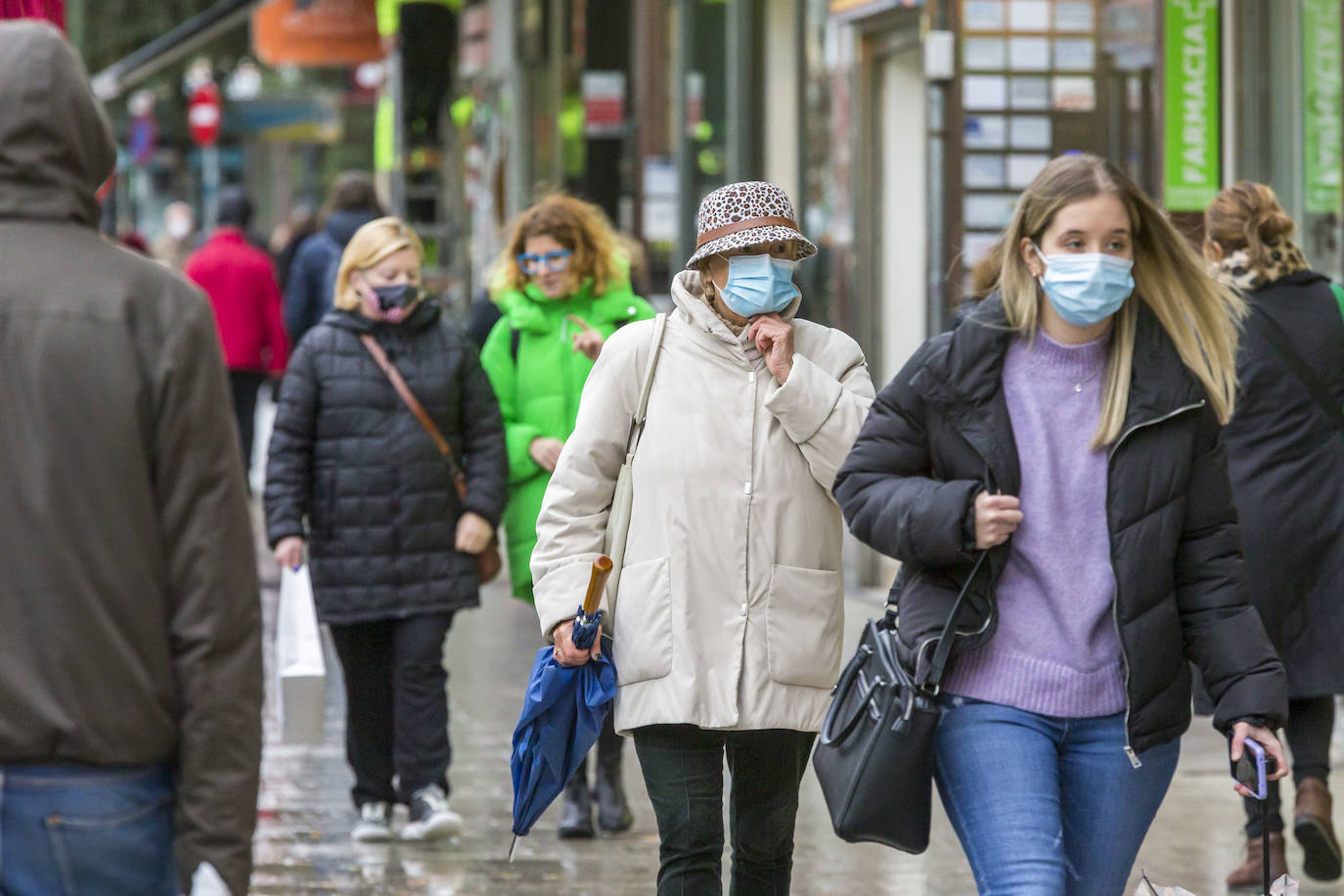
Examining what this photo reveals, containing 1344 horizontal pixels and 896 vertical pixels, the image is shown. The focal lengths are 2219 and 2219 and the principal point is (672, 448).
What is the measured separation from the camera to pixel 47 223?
10.2 feet

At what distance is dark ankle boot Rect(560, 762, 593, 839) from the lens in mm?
7023

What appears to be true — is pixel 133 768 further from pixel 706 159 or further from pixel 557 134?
pixel 557 134

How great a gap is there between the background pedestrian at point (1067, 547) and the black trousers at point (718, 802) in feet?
2.25

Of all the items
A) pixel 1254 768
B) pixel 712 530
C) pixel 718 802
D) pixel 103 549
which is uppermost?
pixel 103 549

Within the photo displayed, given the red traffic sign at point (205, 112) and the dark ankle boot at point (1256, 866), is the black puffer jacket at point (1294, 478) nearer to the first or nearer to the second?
the dark ankle boot at point (1256, 866)

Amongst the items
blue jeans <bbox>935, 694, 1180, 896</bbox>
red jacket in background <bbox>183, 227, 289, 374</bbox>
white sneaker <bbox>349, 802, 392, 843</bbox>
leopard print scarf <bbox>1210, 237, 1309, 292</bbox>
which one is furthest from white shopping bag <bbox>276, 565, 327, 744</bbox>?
red jacket in background <bbox>183, 227, 289, 374</bbox>

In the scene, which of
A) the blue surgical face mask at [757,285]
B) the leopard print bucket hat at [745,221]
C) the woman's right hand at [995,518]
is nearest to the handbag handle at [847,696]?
the woman's right hand at [995,518]

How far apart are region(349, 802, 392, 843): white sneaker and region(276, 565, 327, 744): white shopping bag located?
357mm

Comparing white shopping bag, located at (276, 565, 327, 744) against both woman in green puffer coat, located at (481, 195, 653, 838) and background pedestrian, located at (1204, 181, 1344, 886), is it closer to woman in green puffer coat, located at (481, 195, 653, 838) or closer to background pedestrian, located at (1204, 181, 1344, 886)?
woman in green puffer coat, located at (481, 195, 653, 838)

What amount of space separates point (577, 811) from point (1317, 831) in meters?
2.26

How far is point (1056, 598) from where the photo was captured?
400 centimetres

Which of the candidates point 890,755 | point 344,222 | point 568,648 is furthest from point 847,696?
point 344,222

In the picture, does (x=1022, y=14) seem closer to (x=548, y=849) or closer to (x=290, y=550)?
(x=290, y=550)

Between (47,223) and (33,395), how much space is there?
26cm
